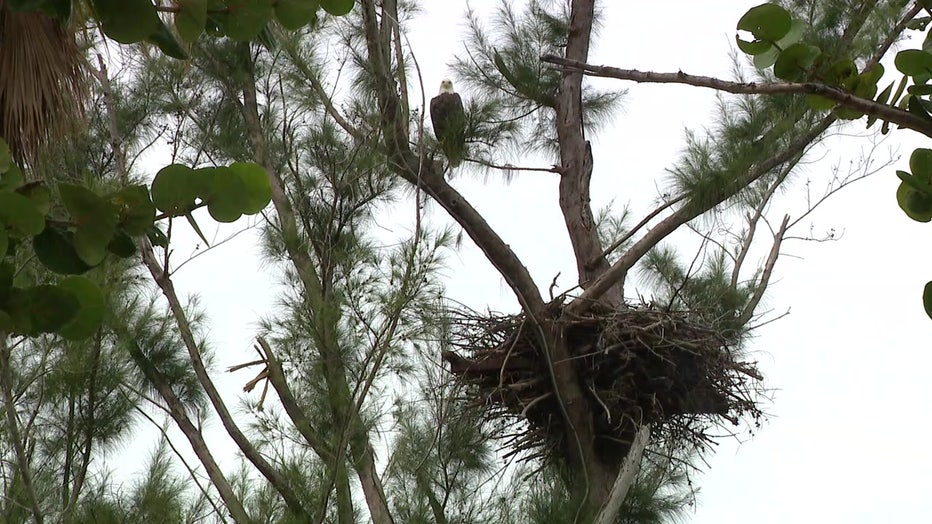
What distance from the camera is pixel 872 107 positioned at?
838 millimetres

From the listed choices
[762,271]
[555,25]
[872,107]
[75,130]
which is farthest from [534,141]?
[872,107]

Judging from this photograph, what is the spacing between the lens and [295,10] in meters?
0.87

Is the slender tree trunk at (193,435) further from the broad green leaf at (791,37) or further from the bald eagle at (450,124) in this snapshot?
the broad green leaf at (791,37)

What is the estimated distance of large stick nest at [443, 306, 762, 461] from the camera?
418 cm

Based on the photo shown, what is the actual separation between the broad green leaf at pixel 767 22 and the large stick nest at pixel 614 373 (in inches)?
129

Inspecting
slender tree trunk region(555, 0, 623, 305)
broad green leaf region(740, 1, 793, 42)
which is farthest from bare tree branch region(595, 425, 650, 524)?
broad green leaf region(740, 1, 793, 42)

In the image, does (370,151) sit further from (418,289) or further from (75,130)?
(75,130)

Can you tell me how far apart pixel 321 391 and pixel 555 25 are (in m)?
2.59

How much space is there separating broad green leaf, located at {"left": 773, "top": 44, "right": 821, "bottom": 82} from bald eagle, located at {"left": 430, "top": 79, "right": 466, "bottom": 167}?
363cm

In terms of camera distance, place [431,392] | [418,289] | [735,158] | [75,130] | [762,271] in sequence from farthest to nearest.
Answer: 1. [762,271]
2. [431,392]
3. [735,158]
4. [418,289]
5. [75,130]

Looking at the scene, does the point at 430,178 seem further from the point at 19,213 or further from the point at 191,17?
the point at 19,213

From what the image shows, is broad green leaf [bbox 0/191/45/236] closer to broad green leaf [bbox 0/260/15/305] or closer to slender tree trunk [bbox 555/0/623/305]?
broad green leaf [bbox 0/260/15/305]

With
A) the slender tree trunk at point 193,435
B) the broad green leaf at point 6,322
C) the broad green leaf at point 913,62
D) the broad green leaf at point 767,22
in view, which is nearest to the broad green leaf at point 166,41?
the broad green leaf at point 6,322

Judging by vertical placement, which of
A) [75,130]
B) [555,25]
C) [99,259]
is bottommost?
[99,259]
